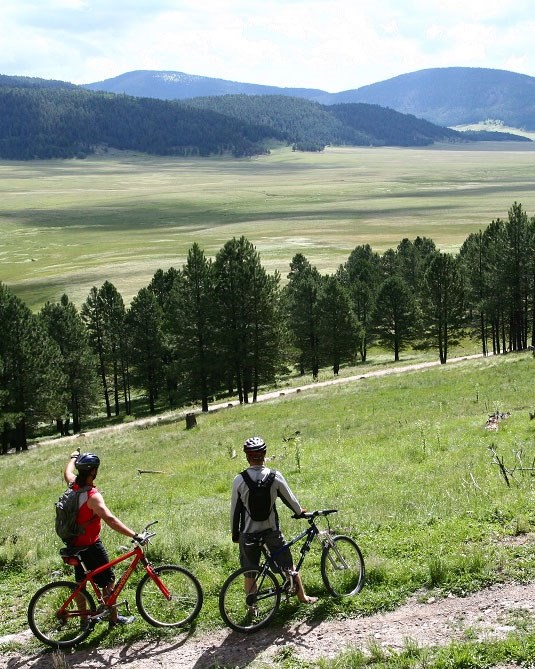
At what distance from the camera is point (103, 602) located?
31.0 feet

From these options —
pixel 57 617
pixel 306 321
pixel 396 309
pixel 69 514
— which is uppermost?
pixel 69 514

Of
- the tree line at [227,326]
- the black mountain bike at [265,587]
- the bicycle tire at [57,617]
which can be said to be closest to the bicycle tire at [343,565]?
the black mountain bike at [265,587]

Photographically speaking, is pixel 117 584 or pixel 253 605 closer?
pixel 253 605

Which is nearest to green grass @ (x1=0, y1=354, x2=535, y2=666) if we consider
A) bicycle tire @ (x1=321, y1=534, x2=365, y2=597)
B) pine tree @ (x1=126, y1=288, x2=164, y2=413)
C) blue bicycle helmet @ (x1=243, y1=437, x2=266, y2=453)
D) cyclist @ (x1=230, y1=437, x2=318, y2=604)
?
bicycle tire @ (x1=321, y1=534, x2=365, y2=597)

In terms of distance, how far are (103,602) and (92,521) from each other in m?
1.29

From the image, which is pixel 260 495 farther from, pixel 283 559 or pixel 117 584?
pixel 117 584

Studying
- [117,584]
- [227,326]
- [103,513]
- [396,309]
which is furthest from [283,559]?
[396,309]

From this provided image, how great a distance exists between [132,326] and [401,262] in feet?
158

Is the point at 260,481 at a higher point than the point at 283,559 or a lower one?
higher

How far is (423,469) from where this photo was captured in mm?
16172

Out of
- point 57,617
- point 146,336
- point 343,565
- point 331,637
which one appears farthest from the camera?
point 146,336

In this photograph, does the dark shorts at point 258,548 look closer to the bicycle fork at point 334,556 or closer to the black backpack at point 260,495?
the black backpack at point 260,495

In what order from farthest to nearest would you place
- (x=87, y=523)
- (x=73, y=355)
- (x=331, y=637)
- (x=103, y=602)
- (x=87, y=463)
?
(x=73, y=355)
(x=103, y=602)
(x=87, y=523)
(x=87, y=463)
(x=331, y=637)

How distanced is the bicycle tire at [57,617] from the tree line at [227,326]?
36.9 m
